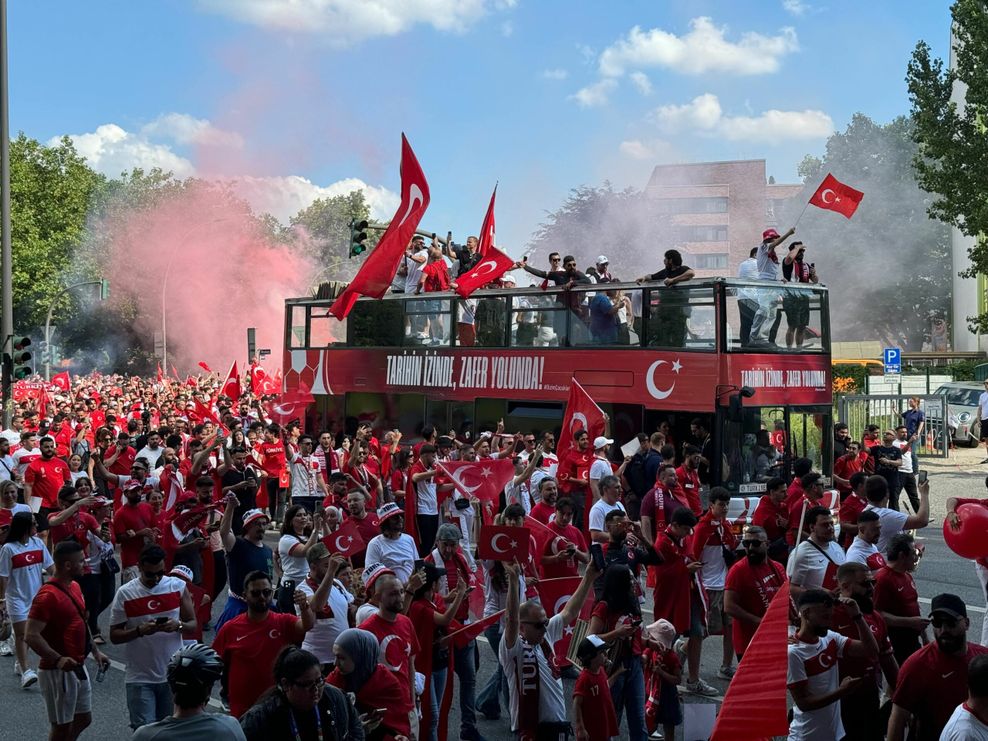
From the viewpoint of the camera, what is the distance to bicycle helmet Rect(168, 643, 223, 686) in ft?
15.8

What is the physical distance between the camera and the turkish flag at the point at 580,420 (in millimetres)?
14523

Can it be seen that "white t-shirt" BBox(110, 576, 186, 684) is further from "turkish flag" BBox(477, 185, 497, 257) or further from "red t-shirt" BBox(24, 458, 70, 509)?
"turkish flag" BBox(477, 185, 497, 257)

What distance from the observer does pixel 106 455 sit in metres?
14.8

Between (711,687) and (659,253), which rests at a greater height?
(659,253)

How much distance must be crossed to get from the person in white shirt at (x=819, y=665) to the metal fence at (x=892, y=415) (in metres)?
19.2

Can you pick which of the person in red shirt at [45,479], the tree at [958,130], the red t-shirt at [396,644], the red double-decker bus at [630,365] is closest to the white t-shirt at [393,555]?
the red t-shirt at [396,644]

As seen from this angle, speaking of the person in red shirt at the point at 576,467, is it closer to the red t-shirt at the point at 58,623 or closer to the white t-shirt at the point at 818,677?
the red t-shirt at the point at 58,623

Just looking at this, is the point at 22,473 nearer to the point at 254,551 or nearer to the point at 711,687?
the point at 254,551

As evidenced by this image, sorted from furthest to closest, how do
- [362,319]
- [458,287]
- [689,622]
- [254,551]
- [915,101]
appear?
[915,101], [362,319], [458,287], [689,622], [254,551]

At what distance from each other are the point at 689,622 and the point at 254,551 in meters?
3.31

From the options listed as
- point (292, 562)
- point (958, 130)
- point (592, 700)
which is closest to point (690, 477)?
point (292, 562)

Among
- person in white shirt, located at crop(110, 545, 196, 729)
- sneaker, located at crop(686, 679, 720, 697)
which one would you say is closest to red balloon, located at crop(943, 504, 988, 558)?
sneaker, located at crop(686, 679, 720, 697)

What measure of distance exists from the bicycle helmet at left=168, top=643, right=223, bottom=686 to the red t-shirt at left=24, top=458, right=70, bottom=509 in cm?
972

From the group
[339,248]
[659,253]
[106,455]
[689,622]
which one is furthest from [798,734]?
[339,248]
